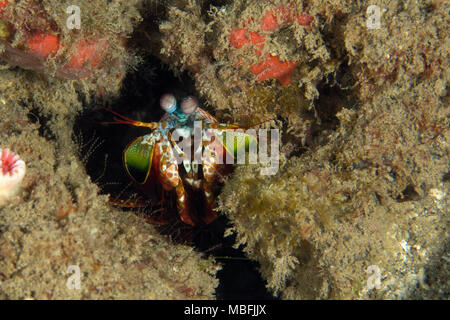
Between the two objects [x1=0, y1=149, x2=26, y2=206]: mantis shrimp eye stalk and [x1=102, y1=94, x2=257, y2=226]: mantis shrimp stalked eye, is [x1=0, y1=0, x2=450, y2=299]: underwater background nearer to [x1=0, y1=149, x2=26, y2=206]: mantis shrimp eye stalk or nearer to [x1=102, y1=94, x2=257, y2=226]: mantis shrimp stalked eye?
[x1=0, y1=149, x2=26, y2=206]: mantis shrimp eye stalk

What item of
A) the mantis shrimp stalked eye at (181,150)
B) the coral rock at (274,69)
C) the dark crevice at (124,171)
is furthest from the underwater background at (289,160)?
the dark crevice at (124,171)

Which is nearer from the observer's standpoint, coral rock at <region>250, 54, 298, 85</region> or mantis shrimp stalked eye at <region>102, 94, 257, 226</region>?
coral rock at <region>250, 54, 298, 85</region>

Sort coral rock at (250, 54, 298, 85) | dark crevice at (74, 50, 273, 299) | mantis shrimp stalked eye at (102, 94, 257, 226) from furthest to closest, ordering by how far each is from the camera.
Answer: dark crevice at (74, 50, 273, 299)
mantis shrimp stalked eye at (102, 94, 257, 226)
coral rock at (250, 54, 298, 85)

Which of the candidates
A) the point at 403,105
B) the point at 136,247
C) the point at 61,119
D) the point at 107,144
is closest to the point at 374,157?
the point at 403,105

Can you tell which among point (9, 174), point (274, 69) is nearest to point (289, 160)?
point (274, 69)

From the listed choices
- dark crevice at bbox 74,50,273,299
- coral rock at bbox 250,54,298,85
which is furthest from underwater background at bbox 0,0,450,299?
dark crevice at bbox 74,50,273,299

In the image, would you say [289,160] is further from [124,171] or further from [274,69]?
[124,171]

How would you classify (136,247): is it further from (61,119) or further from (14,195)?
(61,119)
